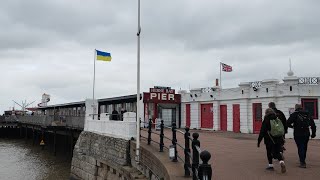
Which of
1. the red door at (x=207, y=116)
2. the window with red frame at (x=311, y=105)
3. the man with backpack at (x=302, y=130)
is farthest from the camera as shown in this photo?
the red door at (x=207, y=116)

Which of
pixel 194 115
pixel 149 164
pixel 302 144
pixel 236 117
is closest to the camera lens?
pixel 302 144

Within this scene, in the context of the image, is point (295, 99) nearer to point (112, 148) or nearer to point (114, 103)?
point (112, 148)

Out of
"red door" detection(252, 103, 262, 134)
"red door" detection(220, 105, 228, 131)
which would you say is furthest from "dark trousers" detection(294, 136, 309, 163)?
"red door" detection(220, 105, 228, 131)

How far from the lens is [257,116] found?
2147 centimetres

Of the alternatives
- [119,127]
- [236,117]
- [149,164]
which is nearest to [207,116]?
[236,117]

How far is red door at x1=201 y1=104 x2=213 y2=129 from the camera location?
25.2 m

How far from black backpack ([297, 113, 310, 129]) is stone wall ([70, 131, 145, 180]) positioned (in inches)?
224

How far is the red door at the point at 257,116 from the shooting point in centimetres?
2123

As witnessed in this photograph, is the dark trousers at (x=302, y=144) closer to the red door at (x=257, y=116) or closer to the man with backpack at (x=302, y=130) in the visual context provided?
the man with backpack at (x=302, y=130)

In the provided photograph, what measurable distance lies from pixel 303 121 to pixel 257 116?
1345 cm

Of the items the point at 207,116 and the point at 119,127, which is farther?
the point at 207,116

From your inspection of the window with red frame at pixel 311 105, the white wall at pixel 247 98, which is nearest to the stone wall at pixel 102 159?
the white wall at pixel 247 98

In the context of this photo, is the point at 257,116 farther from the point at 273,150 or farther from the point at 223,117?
the point at 273,150

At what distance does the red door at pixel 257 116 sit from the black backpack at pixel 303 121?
1304cm
